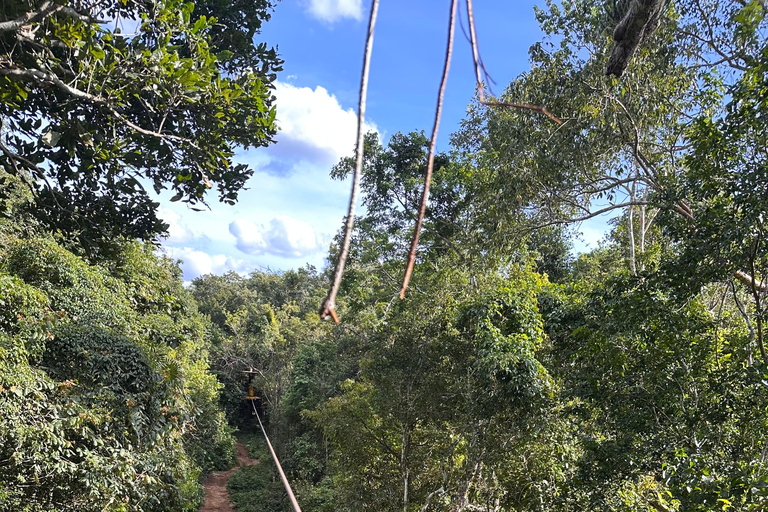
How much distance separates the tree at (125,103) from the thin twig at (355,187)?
111 inches

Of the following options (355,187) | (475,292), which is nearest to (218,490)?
(475,292)

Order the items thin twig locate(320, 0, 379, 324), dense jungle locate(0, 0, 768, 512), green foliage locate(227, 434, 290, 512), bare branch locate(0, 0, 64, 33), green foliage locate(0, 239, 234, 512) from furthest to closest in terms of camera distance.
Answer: green foliage locate(227, 434, 290, 512), green foliage locate(0, 239, 234, 512), dense jungle locate(0, 0, 768, 512), bare branch locate(0, 0, 64, 33), thin twig locate(320, 0, 379, 324)

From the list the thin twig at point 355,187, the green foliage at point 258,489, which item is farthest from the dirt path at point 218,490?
the thin twig at point 355,187

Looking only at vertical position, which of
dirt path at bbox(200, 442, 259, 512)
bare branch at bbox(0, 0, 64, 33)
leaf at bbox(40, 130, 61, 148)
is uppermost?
bare branch at bbox(0, 0, 64, 33)

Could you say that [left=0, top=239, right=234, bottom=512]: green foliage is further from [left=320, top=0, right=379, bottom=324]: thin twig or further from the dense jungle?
[left=320, top=0, right=379, bottom=324]: thin twig

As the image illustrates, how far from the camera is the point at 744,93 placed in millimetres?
2801

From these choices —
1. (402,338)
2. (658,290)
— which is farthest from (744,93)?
(402,338)

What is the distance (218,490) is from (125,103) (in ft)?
41.9

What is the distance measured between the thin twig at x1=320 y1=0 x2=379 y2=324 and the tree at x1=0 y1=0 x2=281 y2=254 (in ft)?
9.25

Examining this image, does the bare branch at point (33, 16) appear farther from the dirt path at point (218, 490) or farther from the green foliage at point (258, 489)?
the dirt path at point (218, 490)

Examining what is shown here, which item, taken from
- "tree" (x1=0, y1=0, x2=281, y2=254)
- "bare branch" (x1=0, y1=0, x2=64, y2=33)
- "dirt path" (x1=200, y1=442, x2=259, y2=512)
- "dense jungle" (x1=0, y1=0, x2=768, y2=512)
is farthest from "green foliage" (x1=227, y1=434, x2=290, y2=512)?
"bare branch" (x1=0, y1=0, x2=64, y2=33)

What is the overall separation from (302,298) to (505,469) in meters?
19.5

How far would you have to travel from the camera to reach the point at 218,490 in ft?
42.1

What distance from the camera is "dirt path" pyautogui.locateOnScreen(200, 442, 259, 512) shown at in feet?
37.9
